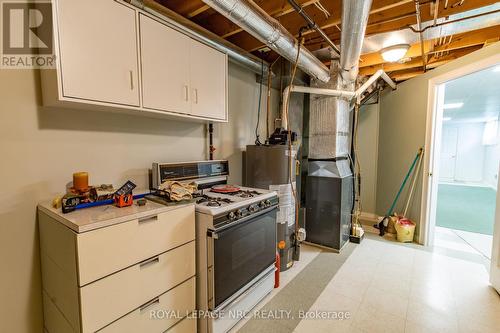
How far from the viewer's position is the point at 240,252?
176cm

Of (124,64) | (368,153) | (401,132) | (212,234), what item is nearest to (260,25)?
(124,64)

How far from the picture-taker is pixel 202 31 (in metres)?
2.04

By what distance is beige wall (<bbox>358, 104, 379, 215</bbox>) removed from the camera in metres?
4.39

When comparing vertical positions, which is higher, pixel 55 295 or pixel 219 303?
pixel 55 295

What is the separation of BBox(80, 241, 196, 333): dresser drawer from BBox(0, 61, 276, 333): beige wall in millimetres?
692

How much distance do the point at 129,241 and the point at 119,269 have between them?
0.15 metres

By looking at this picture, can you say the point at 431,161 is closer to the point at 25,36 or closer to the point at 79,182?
the point at 79,182

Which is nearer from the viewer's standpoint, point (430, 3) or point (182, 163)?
point (430, 3)

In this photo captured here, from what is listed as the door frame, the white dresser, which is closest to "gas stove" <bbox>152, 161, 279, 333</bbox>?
the white dresser

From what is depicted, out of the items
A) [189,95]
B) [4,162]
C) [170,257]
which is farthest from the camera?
[189,95]

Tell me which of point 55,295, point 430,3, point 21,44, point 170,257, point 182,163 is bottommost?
point 55,295

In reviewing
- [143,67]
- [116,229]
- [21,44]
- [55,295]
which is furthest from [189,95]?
[55,295]

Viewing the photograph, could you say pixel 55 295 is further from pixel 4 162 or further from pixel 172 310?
pixel 4 162

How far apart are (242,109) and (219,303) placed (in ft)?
7.16
